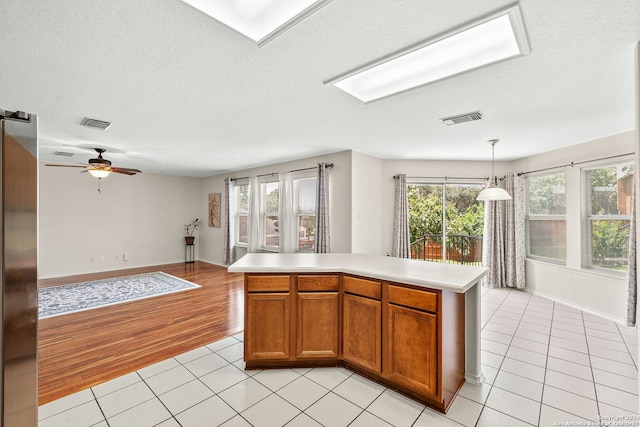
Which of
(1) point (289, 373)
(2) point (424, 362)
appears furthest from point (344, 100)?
(1) point (289, 373)

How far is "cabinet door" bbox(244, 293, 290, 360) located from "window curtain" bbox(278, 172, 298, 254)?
125 inches

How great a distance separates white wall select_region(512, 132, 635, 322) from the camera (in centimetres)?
368

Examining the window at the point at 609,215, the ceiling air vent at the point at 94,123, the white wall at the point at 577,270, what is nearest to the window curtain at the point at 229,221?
the ceiling air vent at the point at 94,123

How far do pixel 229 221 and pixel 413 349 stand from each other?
18.6 feet

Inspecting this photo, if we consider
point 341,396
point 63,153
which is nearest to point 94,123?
point 63,153

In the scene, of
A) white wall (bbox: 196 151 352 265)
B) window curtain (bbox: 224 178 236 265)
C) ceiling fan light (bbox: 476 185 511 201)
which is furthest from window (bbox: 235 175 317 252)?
ceiling fan light (bbox: 476 185 511 201)

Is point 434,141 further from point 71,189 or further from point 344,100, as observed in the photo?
point 71,189

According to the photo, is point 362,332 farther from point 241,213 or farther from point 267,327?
point 241,213

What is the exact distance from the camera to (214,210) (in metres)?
7.57

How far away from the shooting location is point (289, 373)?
2365 mm

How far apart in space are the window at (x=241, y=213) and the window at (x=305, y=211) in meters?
1.89

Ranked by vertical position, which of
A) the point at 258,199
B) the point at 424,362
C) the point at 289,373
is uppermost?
the point at 258,199

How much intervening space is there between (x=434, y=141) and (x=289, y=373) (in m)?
3.53

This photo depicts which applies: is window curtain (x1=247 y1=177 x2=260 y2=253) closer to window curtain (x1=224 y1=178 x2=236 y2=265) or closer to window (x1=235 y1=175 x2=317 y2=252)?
window (x1=235 y1=175 x2=317 y2=252)
